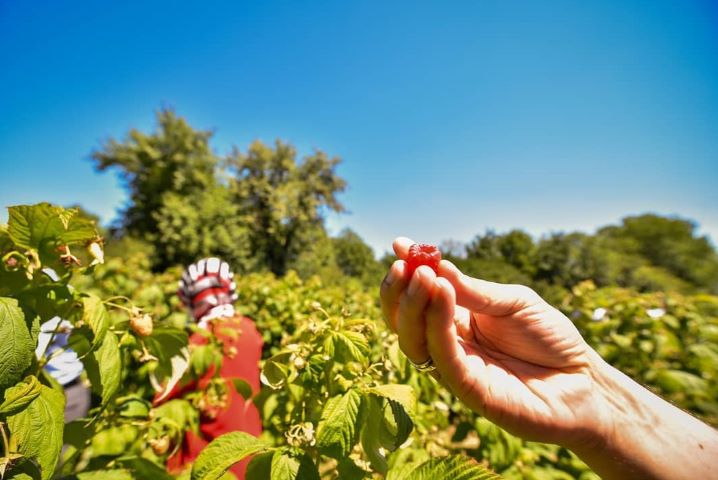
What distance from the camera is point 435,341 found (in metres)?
0.89

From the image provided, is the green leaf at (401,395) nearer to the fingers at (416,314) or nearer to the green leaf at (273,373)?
the fingers at (416,314)

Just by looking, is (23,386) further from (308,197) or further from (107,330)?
(308,197)

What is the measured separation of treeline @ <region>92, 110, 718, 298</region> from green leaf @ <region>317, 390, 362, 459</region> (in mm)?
21583

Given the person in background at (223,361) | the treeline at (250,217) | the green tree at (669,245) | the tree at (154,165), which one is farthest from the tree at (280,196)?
the green tree at (669,245)

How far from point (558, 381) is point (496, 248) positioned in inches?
1678

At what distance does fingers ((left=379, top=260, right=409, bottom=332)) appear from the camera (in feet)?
2.94

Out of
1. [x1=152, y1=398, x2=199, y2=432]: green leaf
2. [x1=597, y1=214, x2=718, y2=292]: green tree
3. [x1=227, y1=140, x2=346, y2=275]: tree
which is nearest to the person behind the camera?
[x1=152, y1=398, x2=199, y2=432]: green leaf

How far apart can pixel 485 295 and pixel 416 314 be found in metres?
0.28

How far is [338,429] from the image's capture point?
83 cm

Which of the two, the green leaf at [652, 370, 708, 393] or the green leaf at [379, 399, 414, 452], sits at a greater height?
the green leaf at [379, 399, 414, 452]

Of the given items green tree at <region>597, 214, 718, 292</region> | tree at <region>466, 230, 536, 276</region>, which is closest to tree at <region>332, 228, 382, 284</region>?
tree at <region>466, 230, 536, 276</region>

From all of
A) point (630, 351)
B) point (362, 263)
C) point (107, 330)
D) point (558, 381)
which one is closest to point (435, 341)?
point (558, 381)

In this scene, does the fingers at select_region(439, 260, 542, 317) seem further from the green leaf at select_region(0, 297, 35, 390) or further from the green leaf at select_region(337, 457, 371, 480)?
the green leaf at select_region(0, 297, 35, 390)

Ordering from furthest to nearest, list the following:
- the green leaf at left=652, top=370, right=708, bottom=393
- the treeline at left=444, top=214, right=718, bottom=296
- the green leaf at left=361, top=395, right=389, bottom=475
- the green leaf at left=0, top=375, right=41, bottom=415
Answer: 1. the treeline at left=444, top=214, right=718, bottom=296
2. the green leaf at left=652, top=370, right=708, bottom=393
3. the green leaf at left=361, top=395, right=389, bottom=475
4. the green leaf at left=0, top=375, right=41, bottom=415
